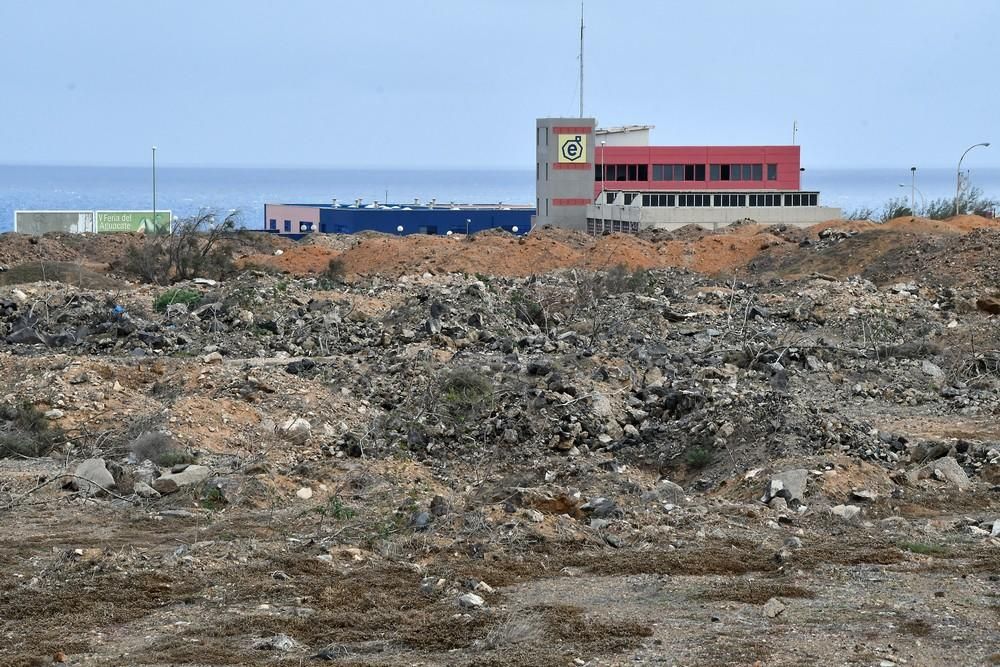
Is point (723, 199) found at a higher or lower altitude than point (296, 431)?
higher

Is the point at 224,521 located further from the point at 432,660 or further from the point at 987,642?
the point at 987,642

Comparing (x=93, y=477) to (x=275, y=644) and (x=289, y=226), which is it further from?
(x=289, y=226)

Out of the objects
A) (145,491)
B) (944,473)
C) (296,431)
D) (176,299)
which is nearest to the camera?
(145,491)

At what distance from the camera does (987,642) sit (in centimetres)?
798

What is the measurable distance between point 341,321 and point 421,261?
15345 millimetres

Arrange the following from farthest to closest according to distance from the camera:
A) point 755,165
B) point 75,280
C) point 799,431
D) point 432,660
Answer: point 755,165
point 75,280
point 799,431
point 432,660

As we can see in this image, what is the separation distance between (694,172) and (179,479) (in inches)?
2065

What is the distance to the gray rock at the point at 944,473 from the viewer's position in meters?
12.6

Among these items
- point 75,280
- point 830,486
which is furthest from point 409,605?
point 75,280

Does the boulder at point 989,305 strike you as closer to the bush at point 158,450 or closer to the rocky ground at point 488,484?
the rocky ground at point 488,484

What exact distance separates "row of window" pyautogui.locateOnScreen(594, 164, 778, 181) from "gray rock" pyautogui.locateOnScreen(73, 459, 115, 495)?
5143 centimetres

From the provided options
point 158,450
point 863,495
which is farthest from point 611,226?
point 863,495

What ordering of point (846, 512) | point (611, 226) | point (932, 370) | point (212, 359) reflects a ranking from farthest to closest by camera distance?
point (611, 226)
point (932, 370)
point (212, 359)
point (846, 512)

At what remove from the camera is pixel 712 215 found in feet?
185
